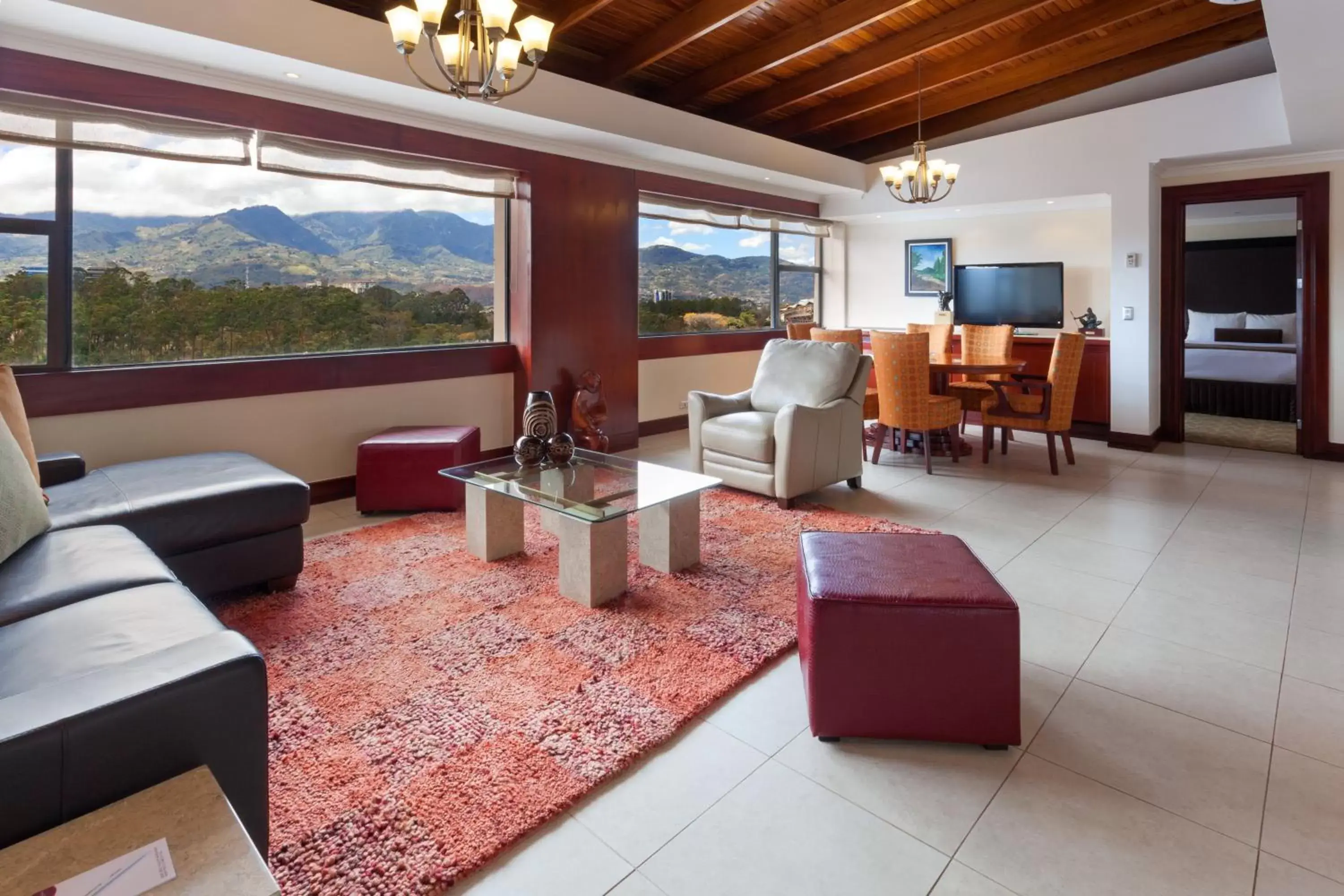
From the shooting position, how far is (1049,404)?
5.14 metres

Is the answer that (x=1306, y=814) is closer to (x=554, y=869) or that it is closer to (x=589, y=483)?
(x=554, y=869)

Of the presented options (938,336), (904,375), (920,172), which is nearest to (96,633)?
(904,375)

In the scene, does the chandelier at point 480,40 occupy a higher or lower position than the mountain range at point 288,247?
higher

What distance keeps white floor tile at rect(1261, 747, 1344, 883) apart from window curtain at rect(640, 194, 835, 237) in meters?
5.58

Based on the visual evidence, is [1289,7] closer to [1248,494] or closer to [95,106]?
[1248,494]

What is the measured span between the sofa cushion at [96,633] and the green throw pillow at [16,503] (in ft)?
1.64

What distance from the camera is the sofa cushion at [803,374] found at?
4535 millimetres

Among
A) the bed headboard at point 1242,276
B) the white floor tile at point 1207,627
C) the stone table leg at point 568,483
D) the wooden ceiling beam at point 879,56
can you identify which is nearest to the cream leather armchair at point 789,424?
the stone table leg at point 568,483

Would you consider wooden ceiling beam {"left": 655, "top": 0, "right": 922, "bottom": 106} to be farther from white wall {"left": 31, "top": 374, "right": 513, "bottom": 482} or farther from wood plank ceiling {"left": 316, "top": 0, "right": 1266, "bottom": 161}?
white wall {"left": 31, "top": 374, "right": 513, "bottom": 482}

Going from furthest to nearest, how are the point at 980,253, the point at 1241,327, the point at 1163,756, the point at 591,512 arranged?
the point at 1241,327 → the point at 980,253 → the point at 591,512 → the point at 1163,756

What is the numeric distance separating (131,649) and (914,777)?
6.14 feet

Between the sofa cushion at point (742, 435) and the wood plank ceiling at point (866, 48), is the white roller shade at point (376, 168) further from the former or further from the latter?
the sofa cushion at point (742, 435)

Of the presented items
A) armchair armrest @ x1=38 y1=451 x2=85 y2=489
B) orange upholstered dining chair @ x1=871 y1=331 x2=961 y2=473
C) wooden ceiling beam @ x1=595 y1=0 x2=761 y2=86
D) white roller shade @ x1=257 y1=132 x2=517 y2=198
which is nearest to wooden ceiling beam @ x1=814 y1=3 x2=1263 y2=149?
wooden ceiling beam @ x1=595 y1=0 x2=761 y2=86

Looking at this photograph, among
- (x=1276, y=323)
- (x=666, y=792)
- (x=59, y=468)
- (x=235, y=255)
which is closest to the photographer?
(x=666, y=792)
